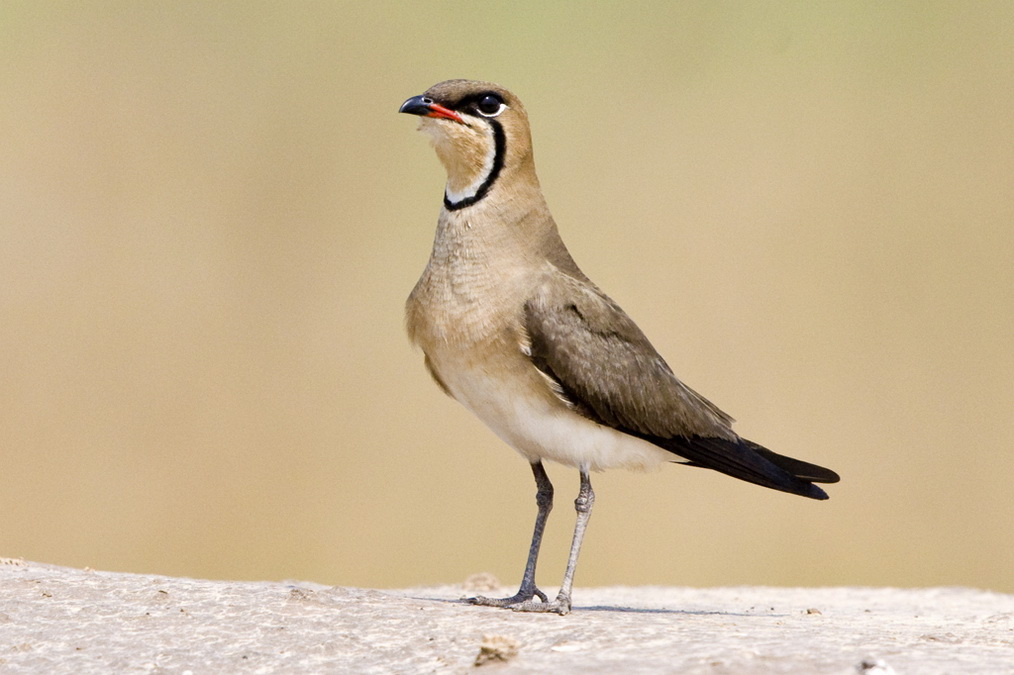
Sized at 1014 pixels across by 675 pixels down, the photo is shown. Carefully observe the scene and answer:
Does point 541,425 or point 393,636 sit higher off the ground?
point 541,425

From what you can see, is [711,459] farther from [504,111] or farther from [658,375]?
[504,111]

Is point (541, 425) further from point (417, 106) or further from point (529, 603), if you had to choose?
point (417, 106)

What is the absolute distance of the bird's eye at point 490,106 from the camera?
254 inches

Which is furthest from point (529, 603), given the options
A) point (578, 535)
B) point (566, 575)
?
point (578, 535)

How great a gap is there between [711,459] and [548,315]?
1.13m

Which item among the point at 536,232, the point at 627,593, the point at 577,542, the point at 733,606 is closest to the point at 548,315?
the point at 536,232

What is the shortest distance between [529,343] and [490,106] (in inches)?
48.2

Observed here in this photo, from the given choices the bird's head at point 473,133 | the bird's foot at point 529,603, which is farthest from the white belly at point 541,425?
the bird's head at point 473,133

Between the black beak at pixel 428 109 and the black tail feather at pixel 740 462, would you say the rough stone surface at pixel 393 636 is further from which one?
the black beak at pixel 428 109

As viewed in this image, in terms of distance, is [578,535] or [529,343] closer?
[529,343]

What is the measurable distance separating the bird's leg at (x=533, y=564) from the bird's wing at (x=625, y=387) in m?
0.62

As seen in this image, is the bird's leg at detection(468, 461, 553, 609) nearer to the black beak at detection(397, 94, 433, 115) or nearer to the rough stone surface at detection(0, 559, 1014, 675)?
the rough stone surface at detection(0, 559, 1014, 675)

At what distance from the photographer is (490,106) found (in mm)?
6477

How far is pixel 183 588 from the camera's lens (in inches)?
234
